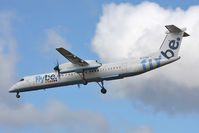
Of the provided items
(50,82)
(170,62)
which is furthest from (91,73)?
(170,62)

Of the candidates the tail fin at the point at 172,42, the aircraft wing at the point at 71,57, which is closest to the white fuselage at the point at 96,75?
the tail fin at the point at 172,42

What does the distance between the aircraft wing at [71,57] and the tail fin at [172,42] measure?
27.4 feet

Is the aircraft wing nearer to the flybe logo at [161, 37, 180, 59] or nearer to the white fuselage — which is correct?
the white fuselage

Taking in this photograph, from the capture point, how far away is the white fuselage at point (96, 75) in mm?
42219

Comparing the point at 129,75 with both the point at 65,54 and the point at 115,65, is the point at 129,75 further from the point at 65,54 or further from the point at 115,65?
the point at 65,54

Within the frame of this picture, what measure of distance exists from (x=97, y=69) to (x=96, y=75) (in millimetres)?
650

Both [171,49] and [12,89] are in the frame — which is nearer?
[171,49]

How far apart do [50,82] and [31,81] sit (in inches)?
92.1

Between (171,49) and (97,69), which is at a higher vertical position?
(171,49)

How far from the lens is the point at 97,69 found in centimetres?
4422

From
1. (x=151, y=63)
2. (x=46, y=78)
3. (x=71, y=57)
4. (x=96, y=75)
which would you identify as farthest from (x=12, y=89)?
(x=151, y=63)

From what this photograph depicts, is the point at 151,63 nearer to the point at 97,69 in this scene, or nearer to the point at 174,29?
the point at 174,29

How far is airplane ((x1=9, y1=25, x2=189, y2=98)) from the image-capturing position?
138 ft

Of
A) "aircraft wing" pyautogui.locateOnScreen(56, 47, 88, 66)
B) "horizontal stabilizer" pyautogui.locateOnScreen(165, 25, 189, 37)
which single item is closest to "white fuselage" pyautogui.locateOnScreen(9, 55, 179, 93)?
"aircraft wing" pyautogui.locateOnScreen(56, 47, 88, 66)
